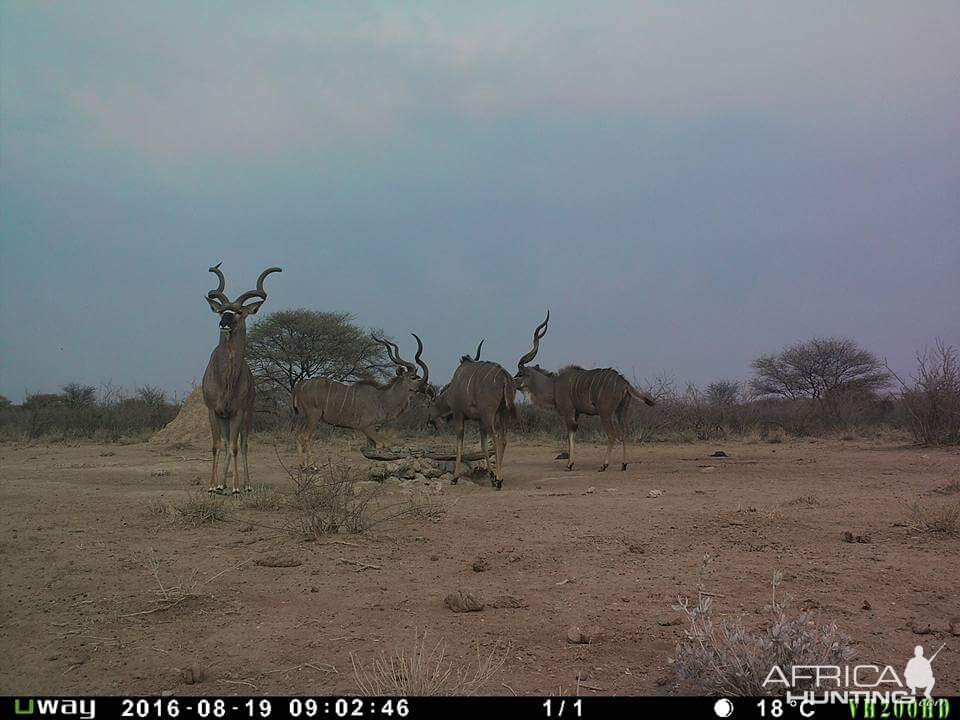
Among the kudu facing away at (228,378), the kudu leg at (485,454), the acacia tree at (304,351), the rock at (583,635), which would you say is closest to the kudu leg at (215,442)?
the kudu facing away at (228,378)

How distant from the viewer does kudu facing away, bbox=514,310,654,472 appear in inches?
551

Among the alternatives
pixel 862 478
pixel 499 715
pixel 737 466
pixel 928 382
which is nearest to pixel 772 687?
pixel 499 715

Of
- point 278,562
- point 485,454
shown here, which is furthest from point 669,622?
point 485,454

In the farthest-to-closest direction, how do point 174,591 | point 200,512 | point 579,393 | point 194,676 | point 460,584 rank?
point 579,393, point 200,512, point 460,584, point 174,591, point 194,676

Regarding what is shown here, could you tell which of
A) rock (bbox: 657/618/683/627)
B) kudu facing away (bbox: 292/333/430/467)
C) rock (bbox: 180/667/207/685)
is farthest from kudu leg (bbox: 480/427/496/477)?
rock (bbox: 180/667/207/685)

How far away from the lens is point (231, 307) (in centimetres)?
967

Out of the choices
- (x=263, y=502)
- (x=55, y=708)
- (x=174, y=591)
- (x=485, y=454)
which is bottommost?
(x=55, y=708)

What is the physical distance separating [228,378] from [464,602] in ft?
19.8

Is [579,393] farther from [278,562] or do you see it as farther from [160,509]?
[278,562]

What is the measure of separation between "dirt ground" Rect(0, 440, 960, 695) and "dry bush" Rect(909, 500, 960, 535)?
119mm

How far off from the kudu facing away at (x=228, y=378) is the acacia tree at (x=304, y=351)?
1729cm

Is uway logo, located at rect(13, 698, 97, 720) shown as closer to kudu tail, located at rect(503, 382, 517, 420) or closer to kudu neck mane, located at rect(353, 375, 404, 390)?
kudu tail, located at rect(503, 382, 517, 420)

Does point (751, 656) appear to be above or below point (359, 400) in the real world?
below

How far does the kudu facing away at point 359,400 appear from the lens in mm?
14562
